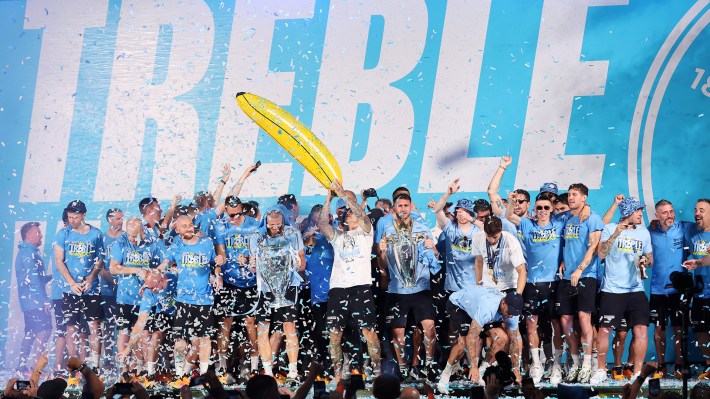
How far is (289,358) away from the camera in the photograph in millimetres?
10359

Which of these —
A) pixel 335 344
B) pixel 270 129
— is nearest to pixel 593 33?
pixel 270 129

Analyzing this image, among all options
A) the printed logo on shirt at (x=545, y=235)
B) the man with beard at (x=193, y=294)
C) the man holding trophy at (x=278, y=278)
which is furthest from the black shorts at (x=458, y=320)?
the man with beard at (x=193, y=294)

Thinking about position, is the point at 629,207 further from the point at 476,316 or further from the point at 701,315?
the point at 476,316

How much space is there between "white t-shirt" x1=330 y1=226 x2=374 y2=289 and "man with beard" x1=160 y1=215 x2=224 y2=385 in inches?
47.8

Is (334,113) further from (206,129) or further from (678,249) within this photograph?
(678,249)

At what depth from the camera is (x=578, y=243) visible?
1020 centimetres

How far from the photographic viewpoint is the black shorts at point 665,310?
10.4 metres

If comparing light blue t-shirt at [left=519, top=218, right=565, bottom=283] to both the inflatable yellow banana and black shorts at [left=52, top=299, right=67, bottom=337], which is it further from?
black shorts at [left=52, top=299, right=67, bottom=337]

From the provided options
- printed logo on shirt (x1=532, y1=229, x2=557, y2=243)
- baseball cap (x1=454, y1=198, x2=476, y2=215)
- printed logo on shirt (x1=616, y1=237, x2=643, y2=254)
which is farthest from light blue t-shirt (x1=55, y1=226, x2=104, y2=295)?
printed logo on shirt (x1=616, y1=237, x2=643, y2=254)

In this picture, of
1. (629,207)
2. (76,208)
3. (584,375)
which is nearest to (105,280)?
(76,208)

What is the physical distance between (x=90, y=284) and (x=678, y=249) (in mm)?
6252

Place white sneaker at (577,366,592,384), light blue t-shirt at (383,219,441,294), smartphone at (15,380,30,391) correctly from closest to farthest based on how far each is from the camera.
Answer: smartphone at (15,380,30,391), white sneaker at (577,366,592,384), light blue t-shirt at (383,219,441,294)

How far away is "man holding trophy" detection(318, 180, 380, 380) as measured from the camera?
10.1 metres

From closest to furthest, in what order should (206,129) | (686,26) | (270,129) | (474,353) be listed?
1. (474,353)
2. (270,129)
3. (686,26)
4. (206,129)
